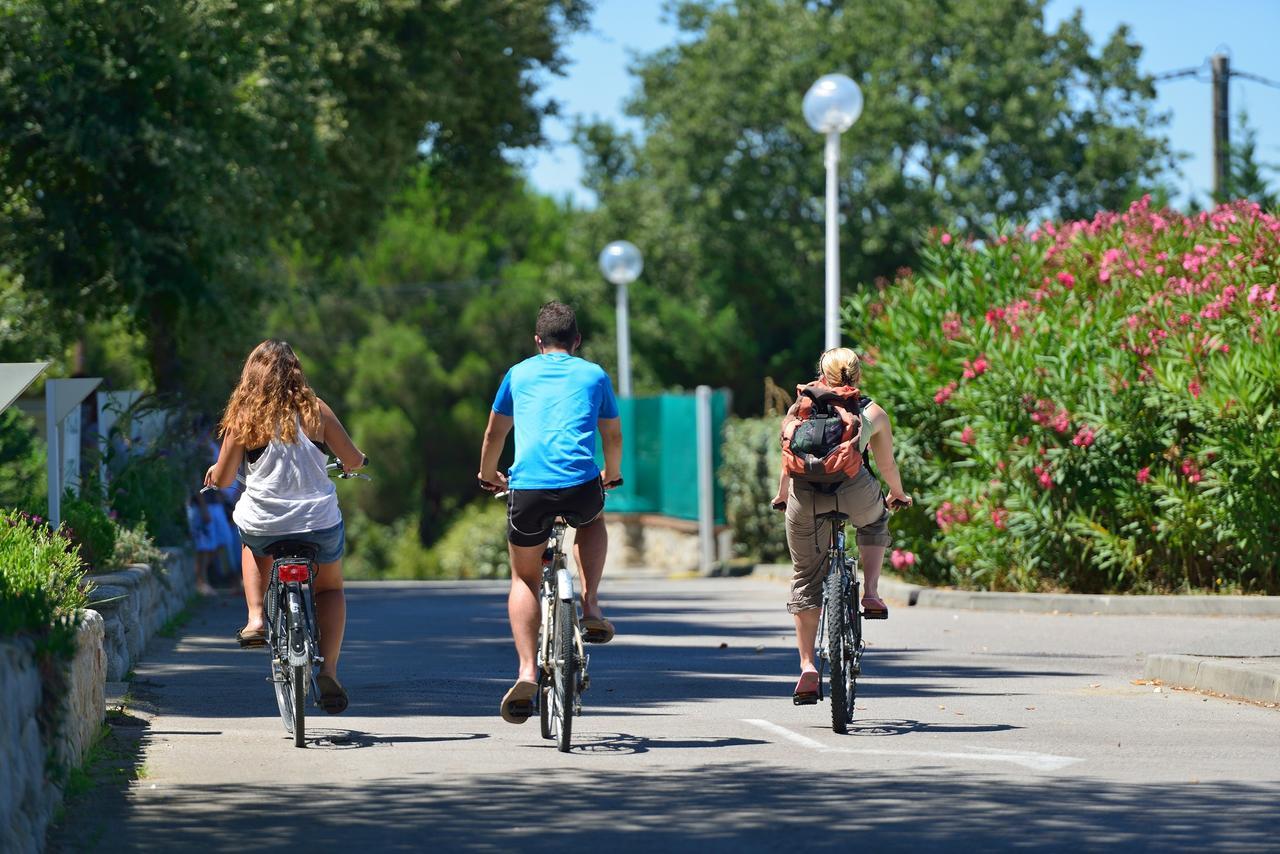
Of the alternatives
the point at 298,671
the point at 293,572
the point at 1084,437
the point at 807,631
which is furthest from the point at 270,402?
the point at 1084,437

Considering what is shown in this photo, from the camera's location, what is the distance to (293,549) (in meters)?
8.57

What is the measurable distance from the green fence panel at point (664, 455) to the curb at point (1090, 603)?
8155 mm

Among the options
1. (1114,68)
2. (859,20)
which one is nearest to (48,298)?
(859,20)

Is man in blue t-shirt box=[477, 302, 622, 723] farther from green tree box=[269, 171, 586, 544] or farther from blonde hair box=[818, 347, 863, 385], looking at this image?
green tree box=[269, 171, 586, 544]

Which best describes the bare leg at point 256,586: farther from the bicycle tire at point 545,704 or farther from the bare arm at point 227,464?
the bicycle tire at point 545,704

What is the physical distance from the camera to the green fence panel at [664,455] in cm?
2630

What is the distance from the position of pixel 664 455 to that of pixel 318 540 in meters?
19.2

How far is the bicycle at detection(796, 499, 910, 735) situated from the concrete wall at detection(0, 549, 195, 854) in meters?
3.12

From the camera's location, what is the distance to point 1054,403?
16.5 m

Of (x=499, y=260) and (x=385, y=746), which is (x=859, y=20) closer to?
(x=499, y=260)

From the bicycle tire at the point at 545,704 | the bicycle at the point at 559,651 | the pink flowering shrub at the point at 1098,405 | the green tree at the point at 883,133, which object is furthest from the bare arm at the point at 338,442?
the green tree at the point at 883,133

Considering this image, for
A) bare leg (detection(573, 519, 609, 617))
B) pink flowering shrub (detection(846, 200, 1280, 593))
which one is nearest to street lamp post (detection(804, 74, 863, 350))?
pink flowering shrub (detection(846, 200, 1280, 593))

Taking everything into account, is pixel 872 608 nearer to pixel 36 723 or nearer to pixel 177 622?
pixel 36 723

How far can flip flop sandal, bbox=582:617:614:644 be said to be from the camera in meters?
8.38
